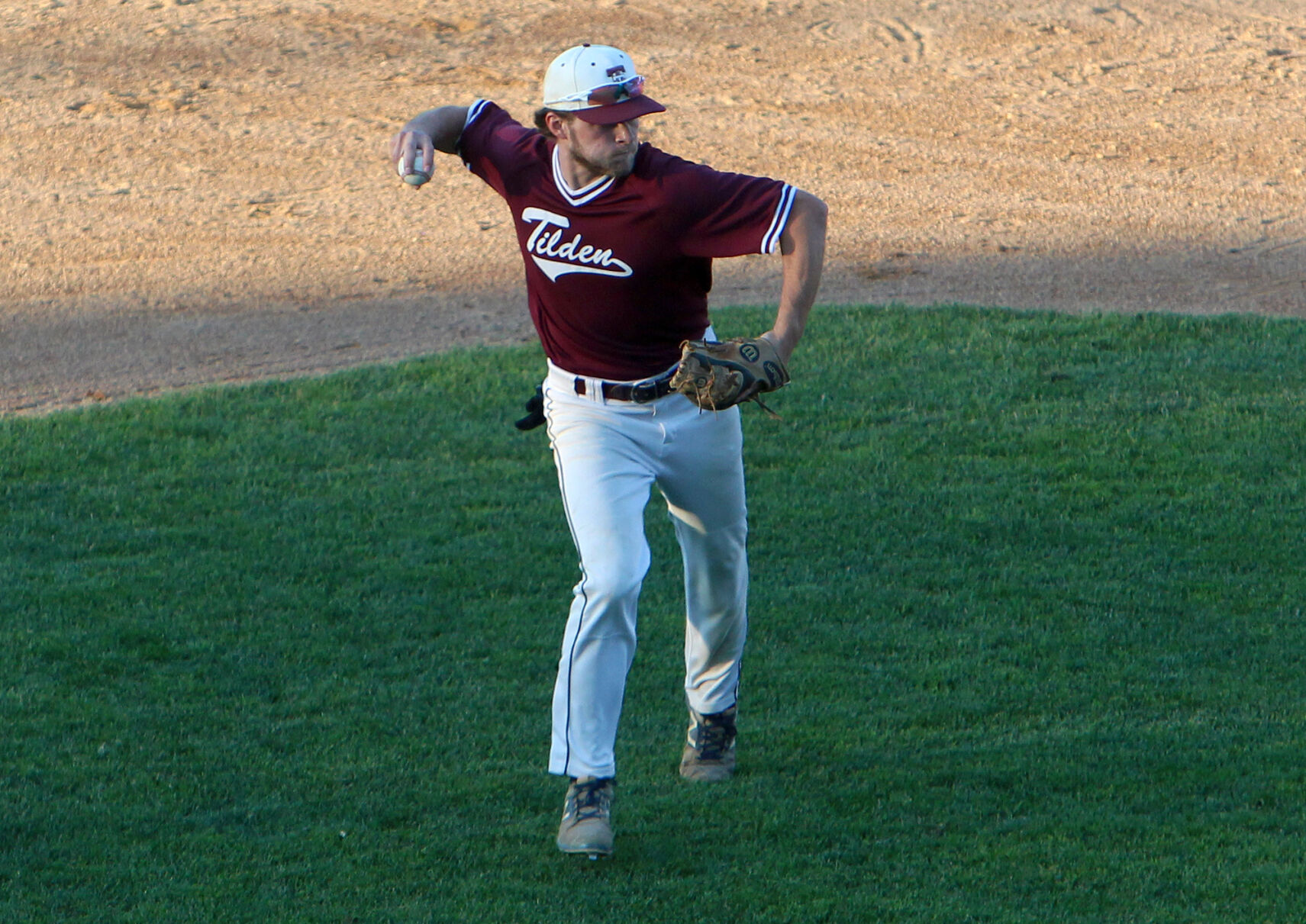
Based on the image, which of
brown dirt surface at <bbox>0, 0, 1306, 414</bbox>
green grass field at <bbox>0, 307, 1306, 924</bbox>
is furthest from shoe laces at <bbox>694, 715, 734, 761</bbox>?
brown dirt surface at <bbox>0, 0, 1306, 414</bbox>

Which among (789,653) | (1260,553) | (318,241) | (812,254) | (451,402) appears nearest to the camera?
(812,254)

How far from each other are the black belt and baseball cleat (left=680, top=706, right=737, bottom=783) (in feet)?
2.90

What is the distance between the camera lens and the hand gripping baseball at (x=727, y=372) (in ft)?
12.0

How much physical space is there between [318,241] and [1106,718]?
695 cm

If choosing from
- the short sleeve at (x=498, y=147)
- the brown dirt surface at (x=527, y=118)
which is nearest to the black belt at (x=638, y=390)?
the short sleeve at (x=498, y=147)

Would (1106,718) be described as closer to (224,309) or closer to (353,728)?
(353,728)

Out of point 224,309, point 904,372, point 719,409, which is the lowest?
point 224,309

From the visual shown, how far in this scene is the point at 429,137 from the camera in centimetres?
A: 403

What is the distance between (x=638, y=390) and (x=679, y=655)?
137cm

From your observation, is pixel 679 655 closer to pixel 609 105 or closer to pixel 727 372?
pixel 727 372

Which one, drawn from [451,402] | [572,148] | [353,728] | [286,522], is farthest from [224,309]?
[572,148]

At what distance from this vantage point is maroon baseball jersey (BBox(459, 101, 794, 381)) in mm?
3727

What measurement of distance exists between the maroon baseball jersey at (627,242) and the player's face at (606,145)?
0.05m

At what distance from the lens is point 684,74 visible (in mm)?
12695
